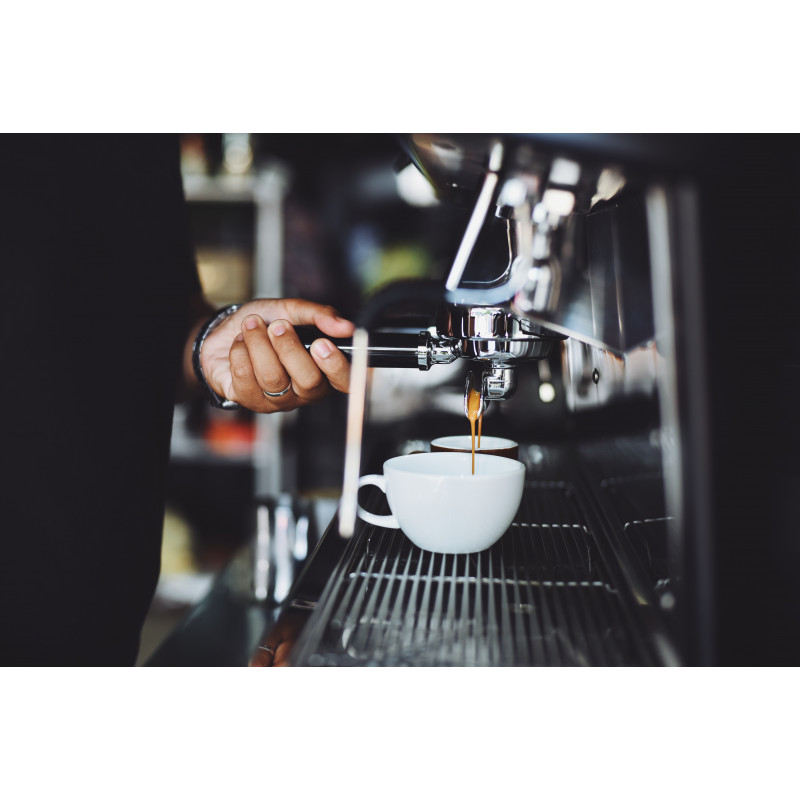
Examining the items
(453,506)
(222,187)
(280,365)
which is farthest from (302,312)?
(222,187)

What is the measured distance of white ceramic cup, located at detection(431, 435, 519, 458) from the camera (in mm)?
727

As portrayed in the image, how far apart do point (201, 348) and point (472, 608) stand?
56 cm

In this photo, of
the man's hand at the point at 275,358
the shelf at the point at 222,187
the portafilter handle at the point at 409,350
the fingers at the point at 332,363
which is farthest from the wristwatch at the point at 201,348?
the shelf at the point at 222,187

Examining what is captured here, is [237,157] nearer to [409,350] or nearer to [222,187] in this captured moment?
[222,187]

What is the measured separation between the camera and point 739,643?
386 millimetres

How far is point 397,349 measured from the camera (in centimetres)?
64

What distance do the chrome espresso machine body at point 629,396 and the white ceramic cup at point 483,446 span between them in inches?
4.0

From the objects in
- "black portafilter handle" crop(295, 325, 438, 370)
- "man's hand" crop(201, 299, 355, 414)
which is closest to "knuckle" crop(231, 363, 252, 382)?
"man's hand" crop(201, 299, 355, 414)

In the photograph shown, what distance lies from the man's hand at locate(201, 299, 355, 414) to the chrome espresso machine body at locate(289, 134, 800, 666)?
100mm

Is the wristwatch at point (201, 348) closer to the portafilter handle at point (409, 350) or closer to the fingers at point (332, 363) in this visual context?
the fingers at point (332, 363)

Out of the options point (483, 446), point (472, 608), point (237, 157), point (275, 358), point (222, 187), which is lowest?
point (472, 608)

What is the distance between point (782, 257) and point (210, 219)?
2.15m

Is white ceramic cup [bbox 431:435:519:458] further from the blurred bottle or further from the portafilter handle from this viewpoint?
the blurred bottle
